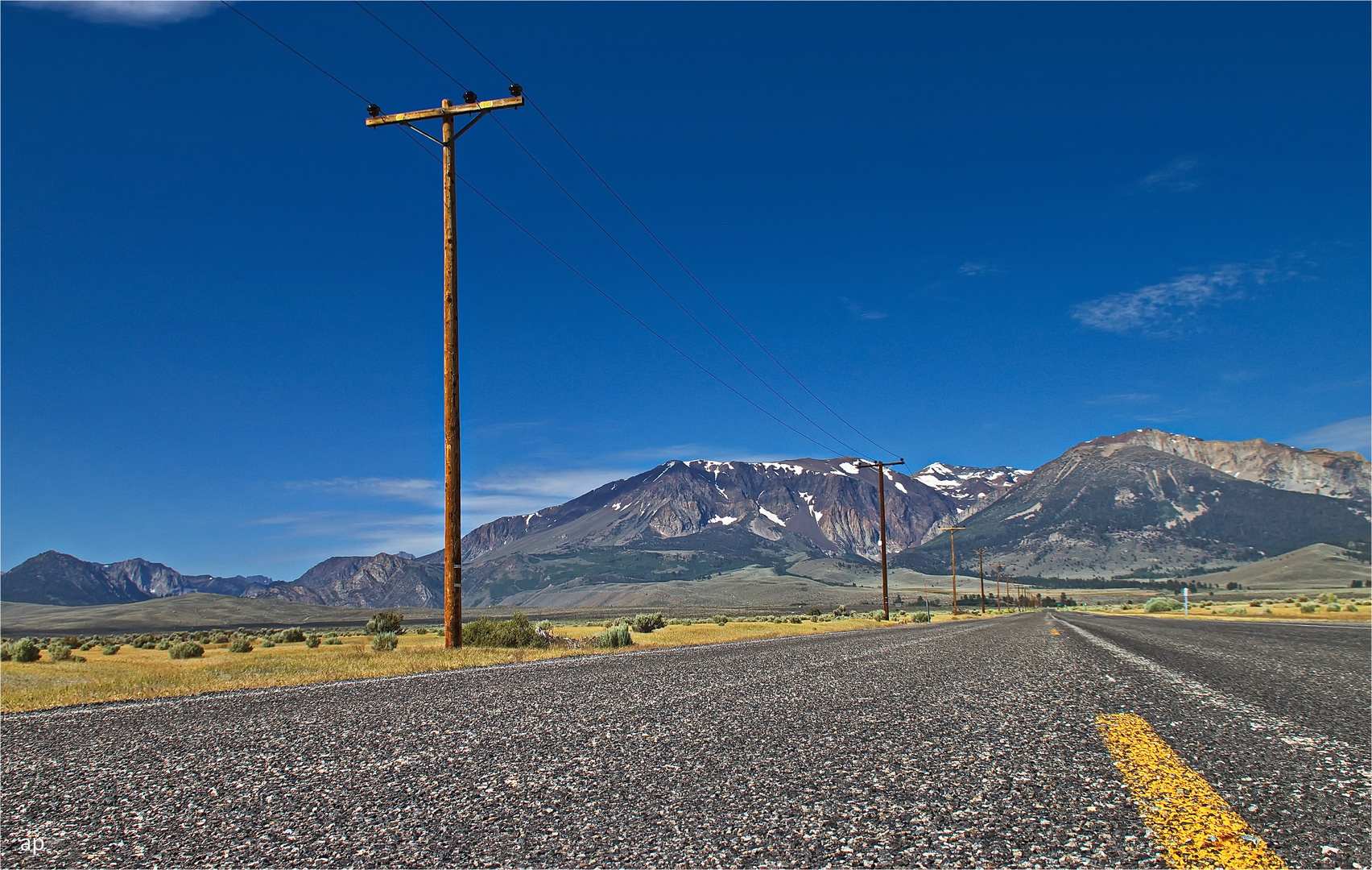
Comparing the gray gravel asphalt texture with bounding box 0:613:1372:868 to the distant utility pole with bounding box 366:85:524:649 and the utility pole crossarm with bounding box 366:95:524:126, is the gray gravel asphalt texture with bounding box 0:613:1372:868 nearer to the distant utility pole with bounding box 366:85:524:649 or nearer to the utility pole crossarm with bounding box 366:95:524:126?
the distant utility pole with bounding box 366:85:524:649

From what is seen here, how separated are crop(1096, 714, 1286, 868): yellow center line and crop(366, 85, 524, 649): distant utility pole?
13.7 m

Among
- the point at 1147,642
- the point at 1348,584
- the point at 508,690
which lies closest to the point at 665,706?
the point at 508,690

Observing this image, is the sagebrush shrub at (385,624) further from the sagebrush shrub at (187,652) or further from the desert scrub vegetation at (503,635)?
the desert scrub vegetation at (503,635)

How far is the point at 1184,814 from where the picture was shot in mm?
3002

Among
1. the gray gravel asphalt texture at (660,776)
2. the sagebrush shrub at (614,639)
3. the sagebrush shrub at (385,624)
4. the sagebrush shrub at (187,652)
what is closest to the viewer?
the gray gravel asphalt texture at (660,776)

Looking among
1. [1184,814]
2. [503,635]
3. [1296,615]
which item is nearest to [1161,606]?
[1296,615]

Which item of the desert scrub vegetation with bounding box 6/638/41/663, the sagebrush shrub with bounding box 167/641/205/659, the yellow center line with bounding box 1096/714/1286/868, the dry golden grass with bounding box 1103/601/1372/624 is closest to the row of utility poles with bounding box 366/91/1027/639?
the yellow center line with bounding box 1096/714/1286/868

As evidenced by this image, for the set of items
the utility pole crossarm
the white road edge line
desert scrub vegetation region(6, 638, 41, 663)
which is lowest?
desert scrub vegetation region(6, 638, 41, 663)

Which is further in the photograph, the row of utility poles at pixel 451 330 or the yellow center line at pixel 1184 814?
the row of utility poles at pixel 451 330

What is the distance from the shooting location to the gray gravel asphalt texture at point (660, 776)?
2.74 meters

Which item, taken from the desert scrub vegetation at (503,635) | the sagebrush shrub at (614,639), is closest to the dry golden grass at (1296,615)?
the sagebrush shrub at (614,639)

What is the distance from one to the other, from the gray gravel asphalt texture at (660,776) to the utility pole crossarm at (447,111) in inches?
579

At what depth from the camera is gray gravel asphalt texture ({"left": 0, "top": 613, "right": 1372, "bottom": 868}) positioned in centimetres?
274

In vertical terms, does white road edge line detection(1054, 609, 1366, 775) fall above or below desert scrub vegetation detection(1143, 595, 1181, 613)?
above
